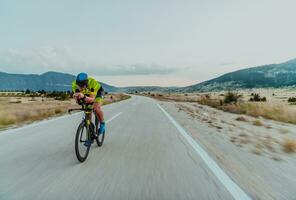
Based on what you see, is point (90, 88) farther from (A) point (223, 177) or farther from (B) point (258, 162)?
(B) point (258, 162)

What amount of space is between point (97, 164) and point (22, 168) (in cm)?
138

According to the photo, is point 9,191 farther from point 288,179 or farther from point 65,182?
point 288,179

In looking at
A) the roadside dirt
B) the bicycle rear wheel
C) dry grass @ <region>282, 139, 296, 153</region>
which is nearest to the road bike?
the bicycle rear wheel

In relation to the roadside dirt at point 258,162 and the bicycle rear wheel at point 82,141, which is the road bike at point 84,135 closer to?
the bicycle rear wheel at point 82,141

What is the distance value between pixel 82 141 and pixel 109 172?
1.24 meters

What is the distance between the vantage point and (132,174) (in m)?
4.96

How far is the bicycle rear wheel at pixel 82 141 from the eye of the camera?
572 cm

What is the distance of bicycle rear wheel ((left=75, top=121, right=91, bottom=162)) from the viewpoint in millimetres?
5725

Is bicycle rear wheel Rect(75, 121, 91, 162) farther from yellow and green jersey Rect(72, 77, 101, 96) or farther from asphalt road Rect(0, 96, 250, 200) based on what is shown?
yellow and green jersey Rect(72, 77, 101, 96)

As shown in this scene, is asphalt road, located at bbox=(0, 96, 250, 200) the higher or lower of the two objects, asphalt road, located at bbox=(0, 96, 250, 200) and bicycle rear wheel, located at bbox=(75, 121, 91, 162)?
the lower

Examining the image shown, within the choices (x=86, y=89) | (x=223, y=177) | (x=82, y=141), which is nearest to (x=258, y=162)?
(x=223, y=177)

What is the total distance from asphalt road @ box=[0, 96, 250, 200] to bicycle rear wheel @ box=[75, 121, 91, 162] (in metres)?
0.16

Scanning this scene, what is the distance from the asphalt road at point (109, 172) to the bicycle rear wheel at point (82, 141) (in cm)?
16

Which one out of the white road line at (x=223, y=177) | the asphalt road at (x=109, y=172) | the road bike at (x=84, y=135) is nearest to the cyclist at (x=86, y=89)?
the road bike at (x=84, y=135)
